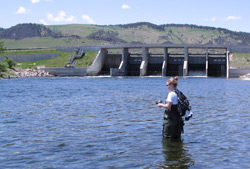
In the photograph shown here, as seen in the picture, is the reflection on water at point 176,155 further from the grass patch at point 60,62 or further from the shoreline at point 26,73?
the grass patch at point 60,62

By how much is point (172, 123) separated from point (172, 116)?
38 centimetres

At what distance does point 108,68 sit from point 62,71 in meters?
12.0

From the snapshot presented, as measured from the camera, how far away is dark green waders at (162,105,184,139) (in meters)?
15.4

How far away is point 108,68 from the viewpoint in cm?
10769

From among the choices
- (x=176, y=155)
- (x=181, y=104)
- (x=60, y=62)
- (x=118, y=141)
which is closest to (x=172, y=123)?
(x=181, y=104)

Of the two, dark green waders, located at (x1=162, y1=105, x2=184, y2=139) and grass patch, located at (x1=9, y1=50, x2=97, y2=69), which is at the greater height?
grass patch, located at (x1=9, y1=50, x2=97, y2=69)

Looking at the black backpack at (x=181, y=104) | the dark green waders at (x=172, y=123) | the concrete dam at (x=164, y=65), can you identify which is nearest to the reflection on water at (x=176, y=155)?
the dark green waders at (x=172, y=123)

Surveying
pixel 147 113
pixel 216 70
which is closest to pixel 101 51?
pixel 216 70

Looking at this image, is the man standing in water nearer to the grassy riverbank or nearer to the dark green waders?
the dark green waders

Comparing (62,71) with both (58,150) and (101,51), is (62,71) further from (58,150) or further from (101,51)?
(58,150)

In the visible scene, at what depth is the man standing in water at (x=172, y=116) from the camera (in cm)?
1475

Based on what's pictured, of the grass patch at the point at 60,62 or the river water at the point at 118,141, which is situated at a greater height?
the grass patch at the point at 60,62

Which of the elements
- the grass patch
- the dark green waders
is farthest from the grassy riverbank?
the dark green waders

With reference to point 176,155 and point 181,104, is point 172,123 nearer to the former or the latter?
point 181,104
